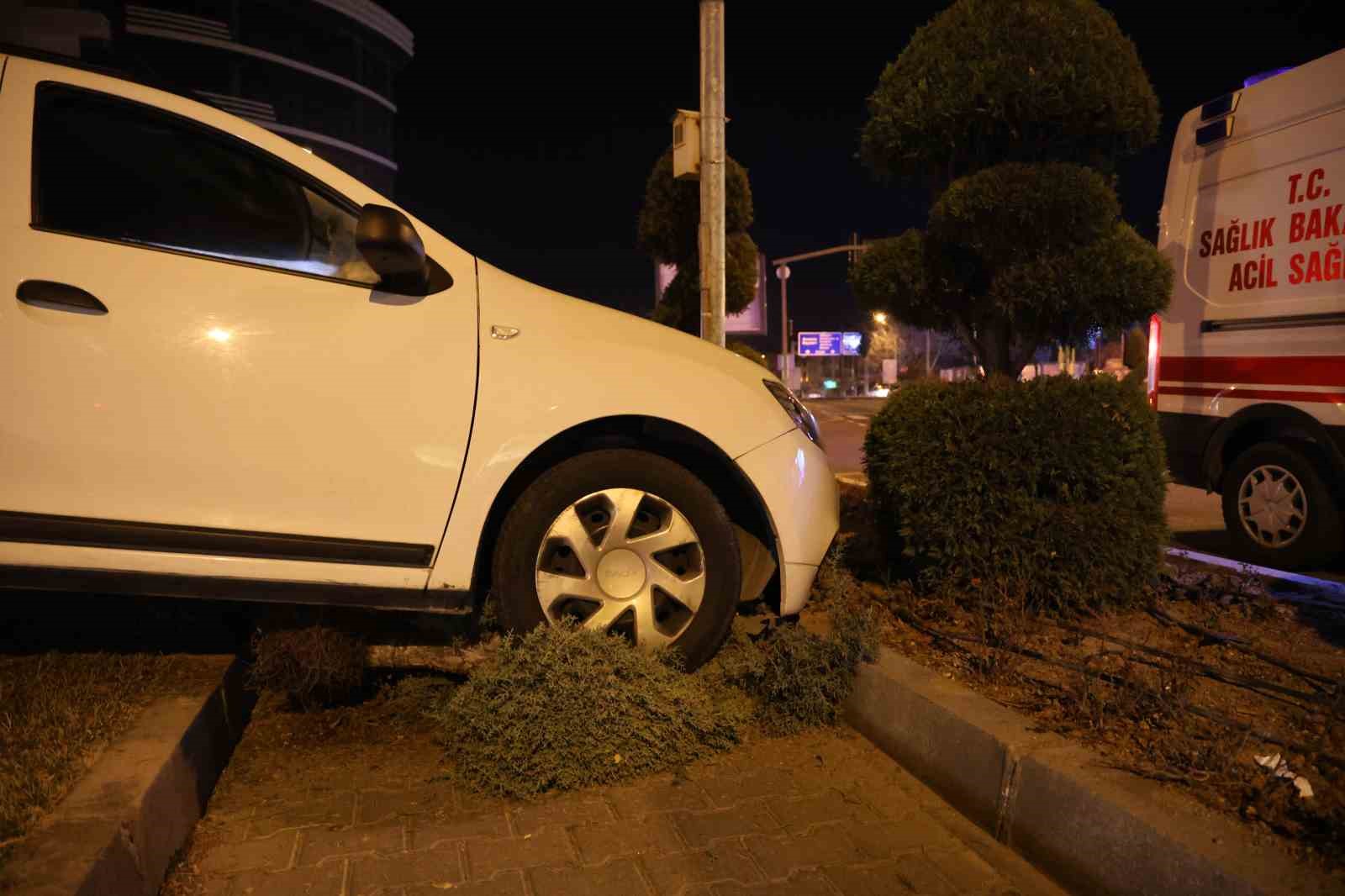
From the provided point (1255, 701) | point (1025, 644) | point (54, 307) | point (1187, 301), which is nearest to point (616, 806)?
point (1025, 644)

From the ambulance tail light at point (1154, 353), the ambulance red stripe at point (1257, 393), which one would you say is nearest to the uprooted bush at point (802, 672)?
the ambulance red stripe at point (1257, 393)

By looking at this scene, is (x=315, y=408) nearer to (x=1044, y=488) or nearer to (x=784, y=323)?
(x=1044, y=488)

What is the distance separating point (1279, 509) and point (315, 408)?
5.27 m

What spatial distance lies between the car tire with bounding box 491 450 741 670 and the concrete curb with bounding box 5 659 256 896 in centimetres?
99

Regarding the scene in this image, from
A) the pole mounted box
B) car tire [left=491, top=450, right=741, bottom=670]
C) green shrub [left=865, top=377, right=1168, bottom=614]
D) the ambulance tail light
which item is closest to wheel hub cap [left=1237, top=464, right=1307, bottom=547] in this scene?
the ambulance tail light

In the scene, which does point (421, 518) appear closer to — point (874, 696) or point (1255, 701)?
point (874, 696)

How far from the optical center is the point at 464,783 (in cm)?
277

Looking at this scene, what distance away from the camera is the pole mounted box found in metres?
6.26

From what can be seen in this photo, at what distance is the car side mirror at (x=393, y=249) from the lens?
272 centimetres

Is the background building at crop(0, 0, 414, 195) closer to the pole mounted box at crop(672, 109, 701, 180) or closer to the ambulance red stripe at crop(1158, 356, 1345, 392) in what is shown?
the pole mounted box at crop(672, 109, 701, 180)

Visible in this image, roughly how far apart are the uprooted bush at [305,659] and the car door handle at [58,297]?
3.78ft

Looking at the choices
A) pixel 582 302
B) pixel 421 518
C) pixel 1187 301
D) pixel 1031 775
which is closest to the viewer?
pixel 1031 775

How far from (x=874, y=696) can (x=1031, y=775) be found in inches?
31.0

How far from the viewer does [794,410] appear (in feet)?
11.5
